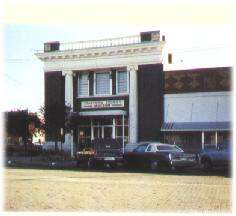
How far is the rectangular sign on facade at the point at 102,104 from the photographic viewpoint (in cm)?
3591

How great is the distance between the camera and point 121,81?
1427 inches

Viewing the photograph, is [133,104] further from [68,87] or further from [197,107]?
[68,87]

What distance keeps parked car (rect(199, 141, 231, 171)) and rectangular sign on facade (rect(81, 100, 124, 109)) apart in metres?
13.0

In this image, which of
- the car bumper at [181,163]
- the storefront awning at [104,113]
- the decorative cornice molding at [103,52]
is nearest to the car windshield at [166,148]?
the car bumper at [181,163]

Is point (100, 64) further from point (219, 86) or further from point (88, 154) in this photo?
point (88, 154)

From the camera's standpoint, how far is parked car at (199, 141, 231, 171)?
74.3ft

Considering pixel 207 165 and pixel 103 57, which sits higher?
pixel 103 57

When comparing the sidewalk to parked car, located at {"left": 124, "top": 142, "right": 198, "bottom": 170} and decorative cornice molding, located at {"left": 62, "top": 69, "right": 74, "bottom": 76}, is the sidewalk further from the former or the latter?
decorative cornice molding, located at {"left": 62, "top": 69, "right": 74, "bottom": 76}

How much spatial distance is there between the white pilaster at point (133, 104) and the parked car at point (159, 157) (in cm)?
1052

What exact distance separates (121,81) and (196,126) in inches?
264

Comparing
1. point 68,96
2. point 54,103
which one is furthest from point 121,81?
point 54,103

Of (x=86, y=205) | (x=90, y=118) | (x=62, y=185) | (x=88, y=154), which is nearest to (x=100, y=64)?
(x=90, y=118)

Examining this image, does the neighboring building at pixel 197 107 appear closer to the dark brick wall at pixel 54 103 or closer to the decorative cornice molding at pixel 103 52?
the decorative cornice molding at pixel 103 52

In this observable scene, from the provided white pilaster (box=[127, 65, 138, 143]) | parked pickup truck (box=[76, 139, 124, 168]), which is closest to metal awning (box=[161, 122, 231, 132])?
white pilaster (box=[127, 65, 138, 143])
